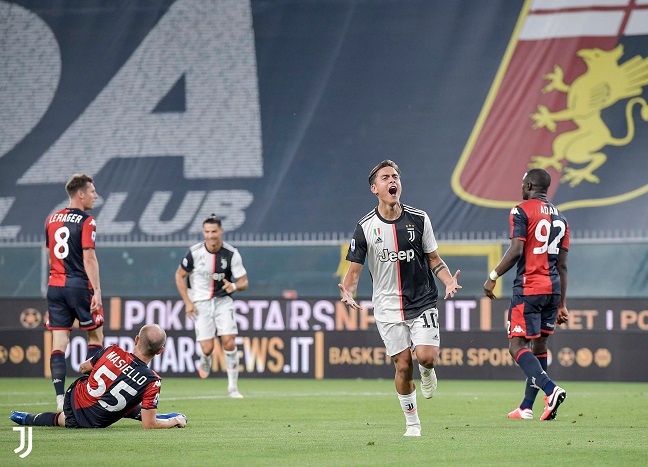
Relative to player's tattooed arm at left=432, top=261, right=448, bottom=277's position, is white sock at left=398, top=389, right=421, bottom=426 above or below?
below

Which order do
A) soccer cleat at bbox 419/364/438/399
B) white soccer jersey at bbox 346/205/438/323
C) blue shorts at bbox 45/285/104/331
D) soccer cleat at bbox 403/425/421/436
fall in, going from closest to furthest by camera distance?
soccer cleat at bbox 403/425/421/436, white soccer jersey at bbox 346/205/438/323, soccer cleat at bbox 419/364/438/399, blue shorts at bbox 45/285/104/331

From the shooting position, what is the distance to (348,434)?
8.34m

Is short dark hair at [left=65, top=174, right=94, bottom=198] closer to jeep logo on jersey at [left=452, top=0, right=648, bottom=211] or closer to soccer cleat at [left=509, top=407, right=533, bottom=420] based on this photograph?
soccer cleat at [left=509, top=407, right=533, bottom=420]

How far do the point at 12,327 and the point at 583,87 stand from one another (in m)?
11.8

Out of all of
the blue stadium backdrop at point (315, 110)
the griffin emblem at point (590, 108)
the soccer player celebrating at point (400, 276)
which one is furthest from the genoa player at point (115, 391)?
the griffin emblem at point (590, 108)

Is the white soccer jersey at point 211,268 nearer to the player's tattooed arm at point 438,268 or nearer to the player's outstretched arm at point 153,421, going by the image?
the player's outstretched arm at point 153,421

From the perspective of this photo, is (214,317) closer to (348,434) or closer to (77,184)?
(77,184)

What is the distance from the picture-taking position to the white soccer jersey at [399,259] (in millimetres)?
8352

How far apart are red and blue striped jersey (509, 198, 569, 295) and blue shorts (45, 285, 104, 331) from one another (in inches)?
157

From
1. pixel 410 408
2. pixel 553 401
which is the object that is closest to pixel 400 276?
pixel 410 408

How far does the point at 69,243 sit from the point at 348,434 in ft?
12.5

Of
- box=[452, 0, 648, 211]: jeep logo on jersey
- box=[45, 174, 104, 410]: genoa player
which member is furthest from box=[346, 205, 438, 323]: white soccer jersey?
box=[452, 0, 648, 211]: jeep logo on jersey

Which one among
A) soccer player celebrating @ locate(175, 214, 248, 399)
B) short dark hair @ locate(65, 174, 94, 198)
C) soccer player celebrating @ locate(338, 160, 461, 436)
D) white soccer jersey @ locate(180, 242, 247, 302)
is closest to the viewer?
soccer player celebrating @ locate(338, 160, 461, 436)

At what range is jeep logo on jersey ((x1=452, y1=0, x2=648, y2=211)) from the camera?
2164 centimetres
